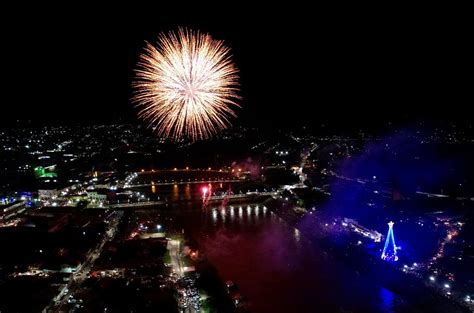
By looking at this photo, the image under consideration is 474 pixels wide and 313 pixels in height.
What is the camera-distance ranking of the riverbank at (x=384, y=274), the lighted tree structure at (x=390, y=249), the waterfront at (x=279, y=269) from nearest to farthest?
the riverbank at (x=384, y=274) < the waterfront at (x=279, y=269) < the lighted tree structure at (x=390, y=249)

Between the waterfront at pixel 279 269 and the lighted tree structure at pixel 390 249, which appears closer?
the waterfront at pixel 279 269

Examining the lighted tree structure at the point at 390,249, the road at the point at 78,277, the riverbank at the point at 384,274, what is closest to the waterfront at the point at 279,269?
the riverbank at the point at 384,274

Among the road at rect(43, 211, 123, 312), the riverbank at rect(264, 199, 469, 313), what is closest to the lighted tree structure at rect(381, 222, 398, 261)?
the riverbank at rect(264, 199, 469, 313)

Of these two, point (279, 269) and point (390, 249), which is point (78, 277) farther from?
point (390, 249)

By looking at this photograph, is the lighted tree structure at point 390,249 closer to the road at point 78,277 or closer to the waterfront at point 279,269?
the waterfront at point 279,269

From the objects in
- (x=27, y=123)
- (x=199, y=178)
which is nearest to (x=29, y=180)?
(x=199, y=178)

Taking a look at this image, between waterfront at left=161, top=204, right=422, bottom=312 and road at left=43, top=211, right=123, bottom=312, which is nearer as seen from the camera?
road at left=43, top=211, right=123, bottom=312

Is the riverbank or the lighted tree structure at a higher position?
the lighted tree structure

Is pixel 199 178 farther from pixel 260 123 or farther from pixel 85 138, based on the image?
pixel 260 123

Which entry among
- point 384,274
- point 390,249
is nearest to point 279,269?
point 384,274

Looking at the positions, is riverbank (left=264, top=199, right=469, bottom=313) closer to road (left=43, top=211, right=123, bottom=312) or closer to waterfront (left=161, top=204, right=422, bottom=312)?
waterfront (left=161, top=204, right=422, bottom=312)

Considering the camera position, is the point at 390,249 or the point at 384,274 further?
the point at 390,249
